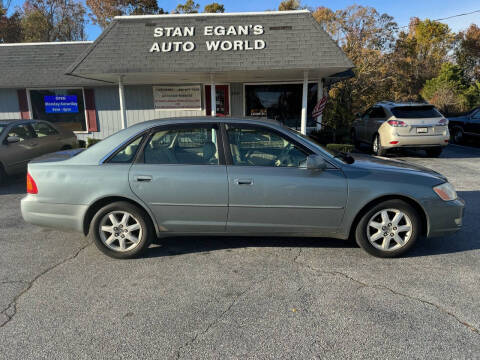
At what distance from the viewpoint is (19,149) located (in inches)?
290

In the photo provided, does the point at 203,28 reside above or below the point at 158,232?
A: above

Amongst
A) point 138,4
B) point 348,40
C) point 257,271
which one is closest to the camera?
point 257,271

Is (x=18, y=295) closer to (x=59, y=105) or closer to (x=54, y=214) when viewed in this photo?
(x=54, y=214)

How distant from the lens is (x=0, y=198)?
21.2ft

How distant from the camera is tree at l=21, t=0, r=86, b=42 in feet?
116

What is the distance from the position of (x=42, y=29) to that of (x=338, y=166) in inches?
1687

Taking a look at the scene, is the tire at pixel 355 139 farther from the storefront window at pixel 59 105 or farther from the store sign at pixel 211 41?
the storefront window at pixel 59 105

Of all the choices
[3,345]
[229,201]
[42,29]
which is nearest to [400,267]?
[229,201]

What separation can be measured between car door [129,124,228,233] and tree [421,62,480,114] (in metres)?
20.1

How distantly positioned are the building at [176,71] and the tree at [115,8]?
2311cm

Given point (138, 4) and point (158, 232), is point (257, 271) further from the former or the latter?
point (138, 4)

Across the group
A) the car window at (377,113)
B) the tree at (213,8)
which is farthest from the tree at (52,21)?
the car window at (377,113)

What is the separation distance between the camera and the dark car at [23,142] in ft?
23.5

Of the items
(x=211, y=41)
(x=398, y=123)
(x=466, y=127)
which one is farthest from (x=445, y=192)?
(x=466, y=127)
